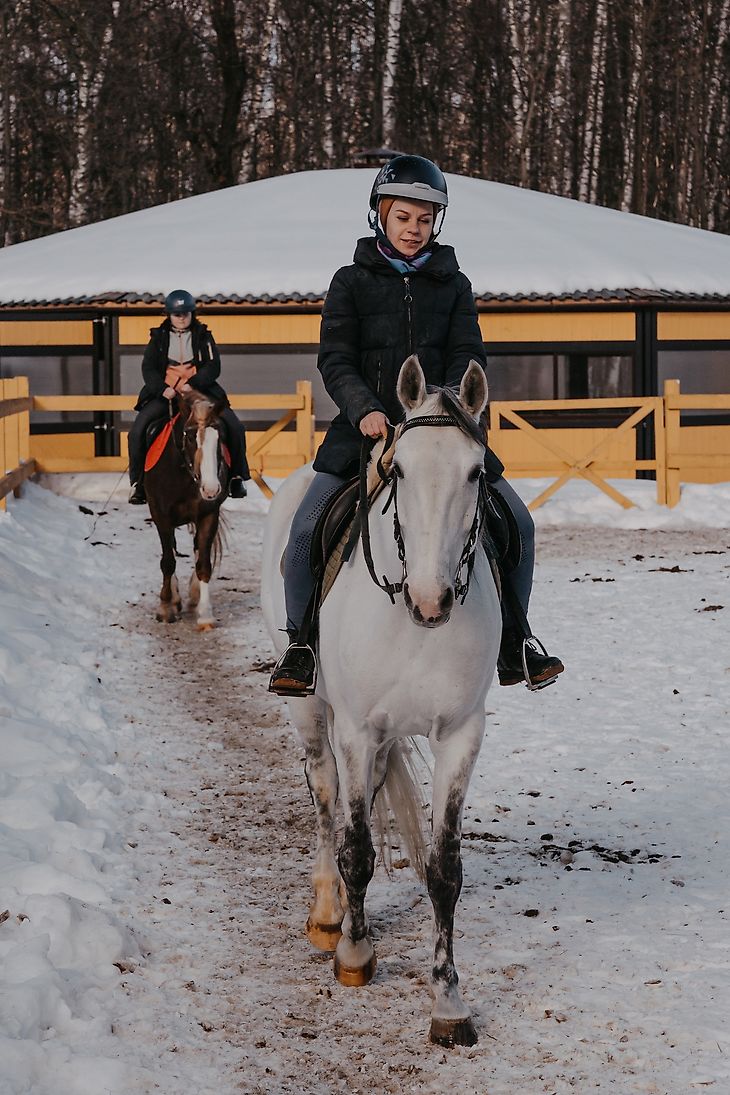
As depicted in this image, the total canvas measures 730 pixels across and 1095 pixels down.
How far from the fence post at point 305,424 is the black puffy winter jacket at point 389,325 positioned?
518 inches

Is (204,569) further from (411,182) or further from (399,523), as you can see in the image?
(399,523)

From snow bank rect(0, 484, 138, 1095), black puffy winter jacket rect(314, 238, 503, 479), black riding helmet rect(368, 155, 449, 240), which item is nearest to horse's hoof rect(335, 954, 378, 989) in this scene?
snow bank rect(0, 484, 138, 1095)

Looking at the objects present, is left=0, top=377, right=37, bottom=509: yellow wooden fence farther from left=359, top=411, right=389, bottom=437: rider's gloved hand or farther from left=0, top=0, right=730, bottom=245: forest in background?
left=0, top=0, right=730, bottom=245: forest in background

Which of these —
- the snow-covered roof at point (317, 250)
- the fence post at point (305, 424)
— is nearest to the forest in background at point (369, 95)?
the snow-covered roof at point (317, 250)

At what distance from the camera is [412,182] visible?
4.84 meters

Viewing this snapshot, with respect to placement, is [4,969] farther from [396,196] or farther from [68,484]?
[68,484]

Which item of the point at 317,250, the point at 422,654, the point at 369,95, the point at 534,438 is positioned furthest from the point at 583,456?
the point at 369,95

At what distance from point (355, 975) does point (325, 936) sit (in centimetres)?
40

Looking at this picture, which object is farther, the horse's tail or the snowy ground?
the horse's tail

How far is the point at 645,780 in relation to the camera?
6996 mm

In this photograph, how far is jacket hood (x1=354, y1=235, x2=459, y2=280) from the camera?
490 centimetres

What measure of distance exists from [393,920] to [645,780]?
2.25 m

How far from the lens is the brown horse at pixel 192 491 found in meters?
11.2

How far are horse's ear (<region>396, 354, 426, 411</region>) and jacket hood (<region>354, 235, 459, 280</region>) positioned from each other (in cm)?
87
